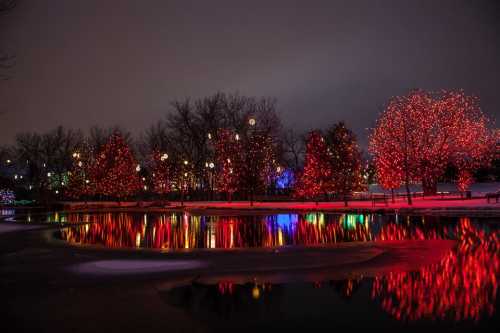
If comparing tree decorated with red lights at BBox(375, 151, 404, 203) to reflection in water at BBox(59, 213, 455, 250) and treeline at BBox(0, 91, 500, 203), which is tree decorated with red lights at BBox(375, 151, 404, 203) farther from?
reflection in water at BBox(59, 213, 455, 250)

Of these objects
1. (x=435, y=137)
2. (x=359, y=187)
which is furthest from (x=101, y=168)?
(x=435, y=137)

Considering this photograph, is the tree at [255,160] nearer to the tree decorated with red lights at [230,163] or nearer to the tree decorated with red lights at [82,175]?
the tree decorated with red lights at [230,163]

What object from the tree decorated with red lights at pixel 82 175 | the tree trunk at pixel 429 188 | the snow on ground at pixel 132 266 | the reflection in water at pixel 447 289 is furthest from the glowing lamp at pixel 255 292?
the tree decorated with red lights at pixel 82 175

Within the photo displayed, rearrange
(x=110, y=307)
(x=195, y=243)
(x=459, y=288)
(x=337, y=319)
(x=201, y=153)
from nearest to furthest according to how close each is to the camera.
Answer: (x=337, y=319) → (x=110, y=307) → (x=459, y=288) → (x=195, y=243) → (x=201, y=153)

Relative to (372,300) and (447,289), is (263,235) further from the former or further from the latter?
(372,300)

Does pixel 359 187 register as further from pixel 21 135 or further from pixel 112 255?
pixel 21 135

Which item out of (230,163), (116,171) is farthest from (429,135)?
(116,171)

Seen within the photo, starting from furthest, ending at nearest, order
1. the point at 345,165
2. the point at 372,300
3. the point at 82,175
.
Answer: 1. the point at 82,175
2. the point at 345,165
3. the point at 372,300

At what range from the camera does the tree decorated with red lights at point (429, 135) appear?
53875mm

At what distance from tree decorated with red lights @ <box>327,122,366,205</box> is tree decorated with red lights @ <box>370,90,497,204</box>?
2732 mm

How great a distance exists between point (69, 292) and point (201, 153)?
2911 inches

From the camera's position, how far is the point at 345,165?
5303 cm

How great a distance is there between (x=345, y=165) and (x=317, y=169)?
2.93 m

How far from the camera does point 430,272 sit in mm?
13852
